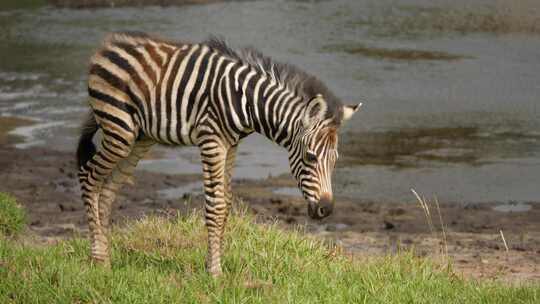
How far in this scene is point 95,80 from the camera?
8828 millimetres

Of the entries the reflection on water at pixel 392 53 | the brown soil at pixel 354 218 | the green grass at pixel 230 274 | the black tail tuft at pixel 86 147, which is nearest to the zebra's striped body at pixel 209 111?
the black tail tuft at pixel 86 147

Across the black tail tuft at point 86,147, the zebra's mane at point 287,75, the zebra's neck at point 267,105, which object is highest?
the zebra's mane at point 287,75

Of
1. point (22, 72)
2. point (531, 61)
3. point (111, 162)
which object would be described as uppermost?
point (111, 162)

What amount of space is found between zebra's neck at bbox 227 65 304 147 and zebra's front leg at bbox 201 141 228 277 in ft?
0.92

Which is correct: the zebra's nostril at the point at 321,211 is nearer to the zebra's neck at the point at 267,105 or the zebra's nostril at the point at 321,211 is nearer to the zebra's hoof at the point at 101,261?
the zebra's neck at the point at 267,105

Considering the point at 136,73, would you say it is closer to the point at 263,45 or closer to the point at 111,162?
the point at 111,162

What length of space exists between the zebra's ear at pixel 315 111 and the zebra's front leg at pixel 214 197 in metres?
0.65

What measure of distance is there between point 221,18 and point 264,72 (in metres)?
17.4

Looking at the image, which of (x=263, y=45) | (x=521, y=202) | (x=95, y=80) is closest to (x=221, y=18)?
(x=263, y=45)

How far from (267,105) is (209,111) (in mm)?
423

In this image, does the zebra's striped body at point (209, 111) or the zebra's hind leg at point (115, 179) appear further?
the zebra's hind leg at point (115, 179)

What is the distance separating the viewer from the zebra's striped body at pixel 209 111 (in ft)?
26.9

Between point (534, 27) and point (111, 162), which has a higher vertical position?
point (111, 162)

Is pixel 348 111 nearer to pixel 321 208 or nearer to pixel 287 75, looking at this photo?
pixel 287 75
